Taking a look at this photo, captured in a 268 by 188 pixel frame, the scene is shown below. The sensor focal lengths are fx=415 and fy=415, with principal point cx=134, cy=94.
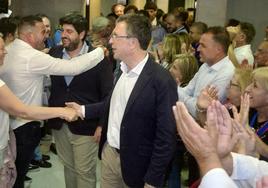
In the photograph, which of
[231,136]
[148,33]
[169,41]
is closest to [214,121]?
[231,136]

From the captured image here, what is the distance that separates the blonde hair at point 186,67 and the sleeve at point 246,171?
1.91 m

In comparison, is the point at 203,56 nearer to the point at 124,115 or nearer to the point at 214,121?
the point at 124,115

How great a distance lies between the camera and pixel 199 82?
3312 millimetres

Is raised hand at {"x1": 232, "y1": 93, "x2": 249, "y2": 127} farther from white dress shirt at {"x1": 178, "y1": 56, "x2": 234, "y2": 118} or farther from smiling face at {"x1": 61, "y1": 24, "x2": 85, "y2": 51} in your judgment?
smiling face at {"x1": 61, "y1": 24, "x2": 85, "y2": 51}

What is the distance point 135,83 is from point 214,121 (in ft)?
3.79

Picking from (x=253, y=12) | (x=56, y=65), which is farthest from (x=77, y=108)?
(x=253, y=12)

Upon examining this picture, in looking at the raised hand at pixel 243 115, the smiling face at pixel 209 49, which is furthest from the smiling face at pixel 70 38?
the raised hand at pixel 243 115

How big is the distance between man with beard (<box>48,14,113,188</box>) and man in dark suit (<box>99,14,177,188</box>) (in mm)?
526

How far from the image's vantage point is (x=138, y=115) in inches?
94.6

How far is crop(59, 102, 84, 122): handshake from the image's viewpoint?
2846 mm

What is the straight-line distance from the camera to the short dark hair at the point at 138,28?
2.54 m

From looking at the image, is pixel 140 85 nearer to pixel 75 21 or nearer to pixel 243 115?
pixel 243 115

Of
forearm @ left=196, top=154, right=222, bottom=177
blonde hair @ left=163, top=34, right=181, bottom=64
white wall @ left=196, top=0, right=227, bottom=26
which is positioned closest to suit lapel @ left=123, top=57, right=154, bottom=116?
forearm @ left=196, top=154, right=222, bottom=177

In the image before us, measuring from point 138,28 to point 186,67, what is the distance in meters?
1.09
